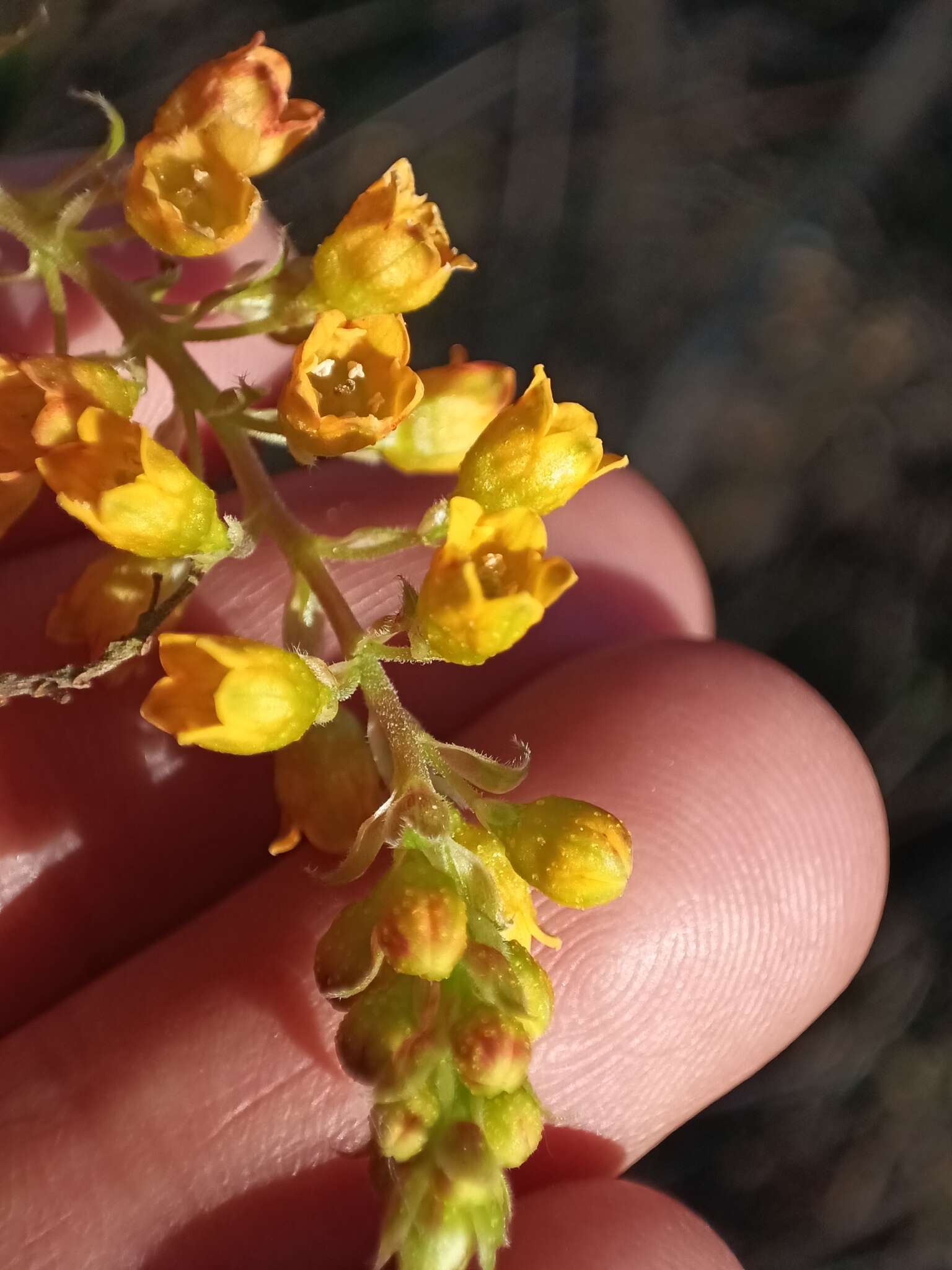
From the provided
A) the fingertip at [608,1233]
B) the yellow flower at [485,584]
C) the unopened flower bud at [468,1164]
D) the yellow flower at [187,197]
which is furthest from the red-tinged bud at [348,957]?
the yellow flower at [187,197]

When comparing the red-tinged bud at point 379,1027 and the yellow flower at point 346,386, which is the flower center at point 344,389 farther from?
the red-tinged bud at point 379,1027

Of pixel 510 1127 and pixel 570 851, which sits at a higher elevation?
pixel 570 851

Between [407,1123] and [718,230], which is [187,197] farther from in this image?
[718,230]

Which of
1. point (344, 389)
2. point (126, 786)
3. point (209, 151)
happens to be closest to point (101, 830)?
point (126, 786)

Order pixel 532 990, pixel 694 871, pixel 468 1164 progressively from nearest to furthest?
pixel 468 1164 → pixel 532 990 → pixel 694 871

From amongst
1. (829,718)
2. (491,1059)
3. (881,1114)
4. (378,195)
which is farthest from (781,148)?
(491,1059)

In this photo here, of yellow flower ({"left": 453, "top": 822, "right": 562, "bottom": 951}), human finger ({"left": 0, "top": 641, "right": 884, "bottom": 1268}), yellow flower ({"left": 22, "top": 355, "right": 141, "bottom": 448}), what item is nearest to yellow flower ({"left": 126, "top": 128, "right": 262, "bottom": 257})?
yellow flower ({"left": 22, "top": 355, "right": 141, "bottom": 448})

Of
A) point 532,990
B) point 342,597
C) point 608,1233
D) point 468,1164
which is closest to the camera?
point 468,1164
